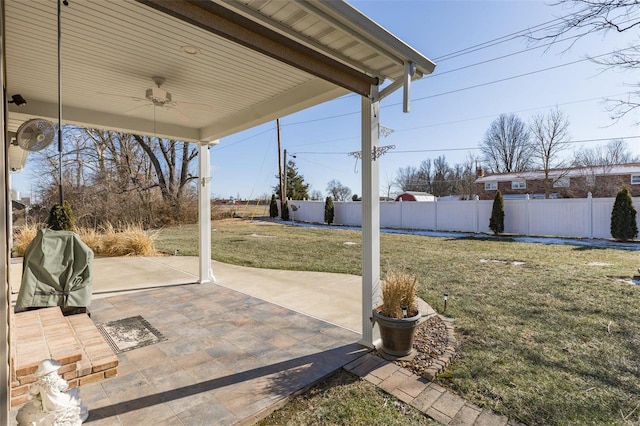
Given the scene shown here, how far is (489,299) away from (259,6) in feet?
14.8

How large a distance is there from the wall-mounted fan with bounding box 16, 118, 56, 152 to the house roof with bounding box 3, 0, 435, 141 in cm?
34

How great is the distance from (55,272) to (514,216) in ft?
45.7

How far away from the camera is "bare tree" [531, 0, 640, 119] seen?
3641 mm

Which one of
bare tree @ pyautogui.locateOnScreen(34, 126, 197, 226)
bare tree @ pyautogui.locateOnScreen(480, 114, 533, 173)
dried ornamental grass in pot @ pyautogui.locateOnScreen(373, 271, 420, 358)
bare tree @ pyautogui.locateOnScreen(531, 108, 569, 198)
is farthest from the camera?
bare tree @ pyautogui.locateOnScreen(480, 114, 533, 173)

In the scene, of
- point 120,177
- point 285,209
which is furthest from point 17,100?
point 285,209

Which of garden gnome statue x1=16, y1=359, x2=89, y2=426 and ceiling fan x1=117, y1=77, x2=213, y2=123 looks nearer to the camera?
garden gnome statue x1=16, y1=359, x2=89, y2=426

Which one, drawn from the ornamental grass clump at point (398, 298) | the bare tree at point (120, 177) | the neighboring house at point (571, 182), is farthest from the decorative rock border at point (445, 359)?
the neighboring house at point (571, 182)

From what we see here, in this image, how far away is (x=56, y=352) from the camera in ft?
8.02

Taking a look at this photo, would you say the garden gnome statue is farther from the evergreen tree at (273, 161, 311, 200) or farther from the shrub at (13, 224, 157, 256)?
the evergreen tree at (273, 161, 311, 200)

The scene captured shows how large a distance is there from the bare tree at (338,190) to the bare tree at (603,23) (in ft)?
105

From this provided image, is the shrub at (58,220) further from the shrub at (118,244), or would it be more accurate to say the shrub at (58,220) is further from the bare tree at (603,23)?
the bare tree at (603,23)

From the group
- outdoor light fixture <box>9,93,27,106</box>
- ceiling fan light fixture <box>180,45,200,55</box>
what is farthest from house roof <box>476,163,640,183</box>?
outdoor light fixture <box>9,93,27,106</box>

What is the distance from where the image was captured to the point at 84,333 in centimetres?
304

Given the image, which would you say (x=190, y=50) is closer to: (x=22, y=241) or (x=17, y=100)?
(x=17, y=100)
